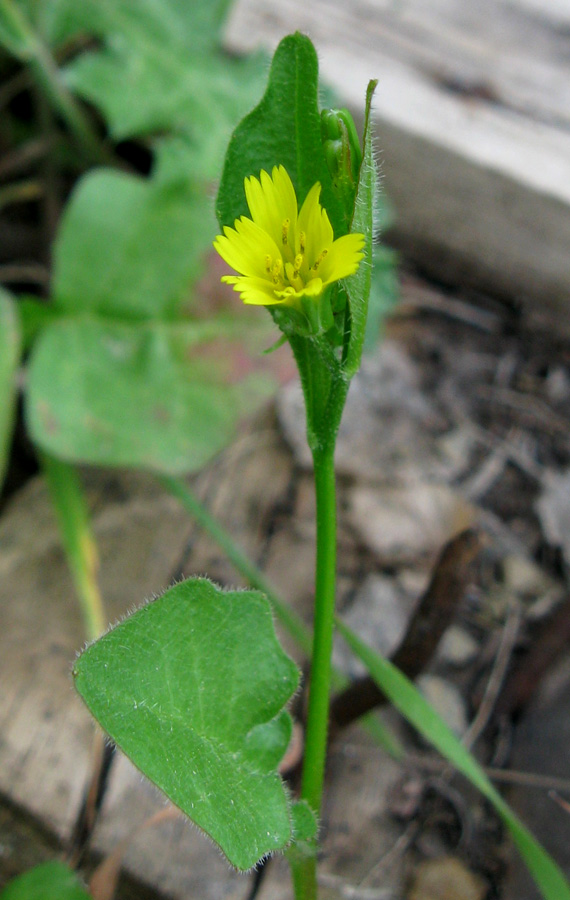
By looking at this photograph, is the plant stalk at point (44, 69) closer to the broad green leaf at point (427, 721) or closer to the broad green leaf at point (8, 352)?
the broad green leaf at point (8, 352)

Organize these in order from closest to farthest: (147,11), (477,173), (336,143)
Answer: (336,143), (477,173), (147,11)

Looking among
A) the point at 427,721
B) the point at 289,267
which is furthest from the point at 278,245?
the point at 427,721

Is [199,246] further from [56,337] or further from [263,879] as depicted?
[263,879]

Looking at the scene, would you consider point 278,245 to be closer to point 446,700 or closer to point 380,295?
point 446,700

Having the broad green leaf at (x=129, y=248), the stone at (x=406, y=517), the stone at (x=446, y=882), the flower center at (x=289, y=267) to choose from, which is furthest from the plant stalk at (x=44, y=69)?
the stone at (x=446, y=882)

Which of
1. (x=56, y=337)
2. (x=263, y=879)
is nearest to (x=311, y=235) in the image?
(x=263, y=879)

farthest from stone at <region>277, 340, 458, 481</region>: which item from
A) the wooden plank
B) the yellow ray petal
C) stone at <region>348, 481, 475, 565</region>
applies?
the yellow ray petal
